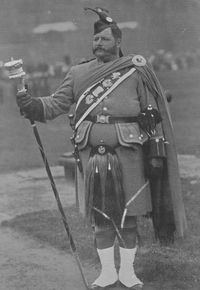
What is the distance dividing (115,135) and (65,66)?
145cm

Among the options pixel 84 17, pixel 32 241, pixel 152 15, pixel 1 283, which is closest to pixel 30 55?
pixel 84 17

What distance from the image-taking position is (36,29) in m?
4.89

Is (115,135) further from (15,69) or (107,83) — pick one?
(15,69)

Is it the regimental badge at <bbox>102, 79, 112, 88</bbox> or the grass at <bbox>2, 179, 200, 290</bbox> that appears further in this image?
the grass at <bbox>2, 179, 200, 290</bbox>

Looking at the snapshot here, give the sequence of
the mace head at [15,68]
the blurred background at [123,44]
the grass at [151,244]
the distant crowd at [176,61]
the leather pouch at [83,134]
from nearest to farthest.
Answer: the mace head at [15,68], the leather pouch at [83,134], the grass at [151,244], the blurred background at [123,44], the distant crowd at [176,61]

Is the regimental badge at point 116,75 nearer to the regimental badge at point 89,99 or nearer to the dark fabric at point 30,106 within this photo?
the regimental badge at point 89,99

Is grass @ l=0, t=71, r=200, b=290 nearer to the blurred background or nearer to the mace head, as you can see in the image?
the blurred background

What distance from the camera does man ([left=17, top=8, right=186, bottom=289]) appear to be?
3.71 meters

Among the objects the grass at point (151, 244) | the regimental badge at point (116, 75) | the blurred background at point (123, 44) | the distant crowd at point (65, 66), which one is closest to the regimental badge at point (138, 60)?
the regimental badge at point (116, 75)

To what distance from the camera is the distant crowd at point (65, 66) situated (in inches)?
184

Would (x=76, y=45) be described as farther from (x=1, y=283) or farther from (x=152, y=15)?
(x=1, y=283)

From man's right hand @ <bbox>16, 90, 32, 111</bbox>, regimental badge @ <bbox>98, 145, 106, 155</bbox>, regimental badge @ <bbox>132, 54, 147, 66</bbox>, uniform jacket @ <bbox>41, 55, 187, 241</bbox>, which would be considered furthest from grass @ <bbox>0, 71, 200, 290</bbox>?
man's right hand @ <bbox>16, 90, 32, 111</bbox>

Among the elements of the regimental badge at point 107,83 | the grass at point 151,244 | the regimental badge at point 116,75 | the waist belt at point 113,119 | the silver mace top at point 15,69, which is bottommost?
the grass at point 151,244

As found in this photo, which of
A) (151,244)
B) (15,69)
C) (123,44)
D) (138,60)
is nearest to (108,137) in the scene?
(138,60)
